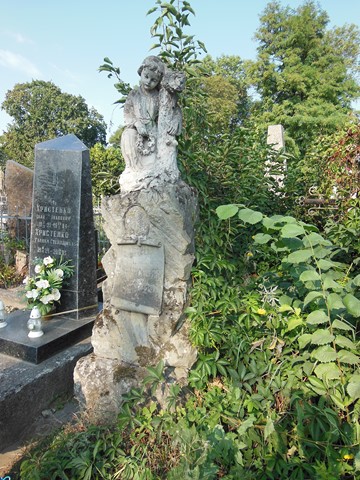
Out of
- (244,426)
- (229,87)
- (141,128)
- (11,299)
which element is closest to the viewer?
(244,426)

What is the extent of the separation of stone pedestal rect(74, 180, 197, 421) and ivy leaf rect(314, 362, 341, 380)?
3.01 ft

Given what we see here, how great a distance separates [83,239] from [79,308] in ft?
2.72

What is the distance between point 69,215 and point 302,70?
18.9 metres

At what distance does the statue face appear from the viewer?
7.98 feet

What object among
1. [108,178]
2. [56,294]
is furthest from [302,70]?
[56,294]

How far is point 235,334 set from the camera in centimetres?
199

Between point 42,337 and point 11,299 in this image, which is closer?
point 42,337

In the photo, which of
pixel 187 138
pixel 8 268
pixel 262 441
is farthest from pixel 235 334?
pixel 8 268

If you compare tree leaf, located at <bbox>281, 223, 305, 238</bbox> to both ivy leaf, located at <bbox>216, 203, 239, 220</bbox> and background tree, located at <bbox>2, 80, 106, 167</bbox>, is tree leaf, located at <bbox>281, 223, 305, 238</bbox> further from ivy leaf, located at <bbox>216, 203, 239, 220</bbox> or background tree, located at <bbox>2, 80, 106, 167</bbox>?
background tree, located at <bbox>2, 80, 106, 167</bbox>

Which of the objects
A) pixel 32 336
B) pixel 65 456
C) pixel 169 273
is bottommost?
pixel 65 456

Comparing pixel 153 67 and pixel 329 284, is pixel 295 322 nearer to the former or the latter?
pixel 329 284

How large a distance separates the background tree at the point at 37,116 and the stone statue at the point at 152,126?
1377 inches

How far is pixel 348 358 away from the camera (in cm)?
135

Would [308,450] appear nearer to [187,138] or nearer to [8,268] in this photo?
[187,138]
